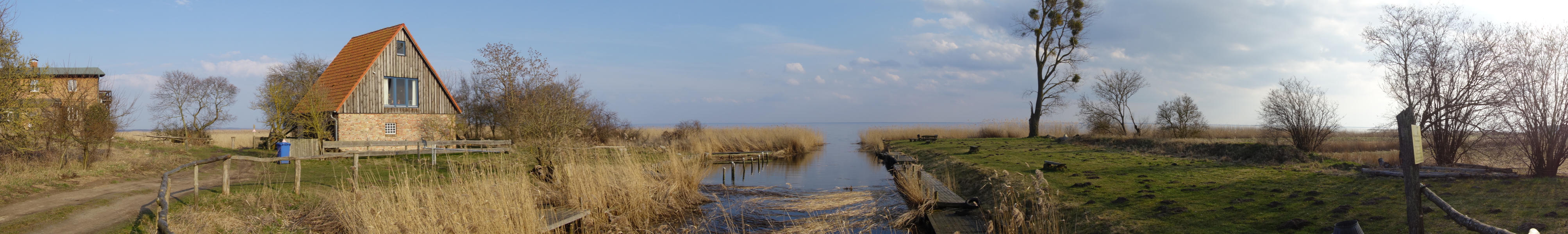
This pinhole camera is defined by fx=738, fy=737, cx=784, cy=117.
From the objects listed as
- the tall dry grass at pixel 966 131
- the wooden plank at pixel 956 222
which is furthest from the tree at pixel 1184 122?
the wooden plank at pixel 956 222

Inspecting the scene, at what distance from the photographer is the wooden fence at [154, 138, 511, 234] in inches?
270

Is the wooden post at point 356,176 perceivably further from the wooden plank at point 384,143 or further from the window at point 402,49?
the window at point 402,49

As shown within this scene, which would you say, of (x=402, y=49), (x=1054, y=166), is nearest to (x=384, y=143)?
(x=402, y=49)

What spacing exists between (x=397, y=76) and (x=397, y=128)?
159cm

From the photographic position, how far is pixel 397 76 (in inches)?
889

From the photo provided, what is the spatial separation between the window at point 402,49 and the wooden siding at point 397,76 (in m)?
0.05

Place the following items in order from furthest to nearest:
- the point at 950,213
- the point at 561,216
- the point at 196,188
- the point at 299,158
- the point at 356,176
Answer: the point at 299,158 → the point at 950,213 → the point at 196,188 → the point at 561,216 → the point at 356,176

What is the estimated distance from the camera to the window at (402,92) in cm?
2262

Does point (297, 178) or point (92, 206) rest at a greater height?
point (297, 178)

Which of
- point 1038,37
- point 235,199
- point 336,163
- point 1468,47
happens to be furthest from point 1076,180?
point 1038,37

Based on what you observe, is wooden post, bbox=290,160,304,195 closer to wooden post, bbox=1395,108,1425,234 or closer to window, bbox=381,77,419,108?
wooden post, bbox=1395,108,1425,234

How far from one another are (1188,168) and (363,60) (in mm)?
22103

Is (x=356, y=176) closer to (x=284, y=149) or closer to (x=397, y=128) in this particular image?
(x=284, y=149)

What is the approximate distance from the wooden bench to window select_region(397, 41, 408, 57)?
19242 mm
